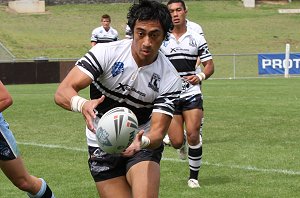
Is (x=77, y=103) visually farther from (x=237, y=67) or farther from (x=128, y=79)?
(x=237, y=67)

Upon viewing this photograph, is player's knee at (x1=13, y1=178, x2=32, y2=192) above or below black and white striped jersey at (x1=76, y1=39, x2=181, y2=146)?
below

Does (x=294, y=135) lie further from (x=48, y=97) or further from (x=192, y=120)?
(x=48, y=97)

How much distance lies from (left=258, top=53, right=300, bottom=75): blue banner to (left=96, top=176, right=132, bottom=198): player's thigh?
107 ft

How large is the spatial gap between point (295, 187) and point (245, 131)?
6.32 meters

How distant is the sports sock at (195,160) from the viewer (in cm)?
1063

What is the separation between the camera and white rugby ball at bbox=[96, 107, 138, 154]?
231 inches

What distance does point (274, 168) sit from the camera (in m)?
11.8

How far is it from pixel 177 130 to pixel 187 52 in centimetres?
109

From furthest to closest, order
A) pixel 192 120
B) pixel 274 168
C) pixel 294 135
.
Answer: pixel 294 135 < pixel 274 168 < pixel 192 120

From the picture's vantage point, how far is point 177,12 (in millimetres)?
10992

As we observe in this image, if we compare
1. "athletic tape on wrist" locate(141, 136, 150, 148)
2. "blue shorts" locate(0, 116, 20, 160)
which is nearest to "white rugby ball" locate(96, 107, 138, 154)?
"athletic tape on wrist" locate(141, 136, 150, 148)

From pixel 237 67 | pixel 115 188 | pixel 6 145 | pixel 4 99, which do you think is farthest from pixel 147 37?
pixel 237 67

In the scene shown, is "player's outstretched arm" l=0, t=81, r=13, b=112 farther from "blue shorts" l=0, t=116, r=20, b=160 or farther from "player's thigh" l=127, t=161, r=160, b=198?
"player's thigh" l=127, t=161, r=160, b=198

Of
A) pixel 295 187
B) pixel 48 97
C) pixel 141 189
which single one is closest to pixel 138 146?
pixel 141 189
